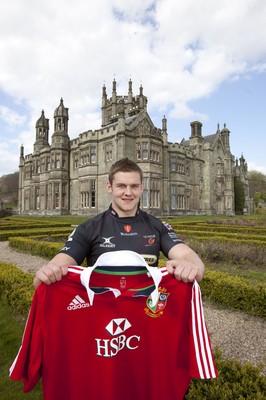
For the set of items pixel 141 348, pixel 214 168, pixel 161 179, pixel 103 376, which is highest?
pixel 214 168

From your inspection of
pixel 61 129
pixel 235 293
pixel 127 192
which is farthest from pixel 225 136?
pixel 127 192

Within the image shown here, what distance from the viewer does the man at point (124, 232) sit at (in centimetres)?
226

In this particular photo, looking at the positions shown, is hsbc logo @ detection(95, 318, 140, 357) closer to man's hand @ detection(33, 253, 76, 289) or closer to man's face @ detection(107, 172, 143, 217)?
man's hand @ detection(33, 253, 76, 289)

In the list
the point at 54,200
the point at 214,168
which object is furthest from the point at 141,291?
the point at 214,168

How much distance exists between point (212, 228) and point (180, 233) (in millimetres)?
3577

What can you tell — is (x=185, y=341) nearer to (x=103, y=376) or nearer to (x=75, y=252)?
(x=103, y=376)

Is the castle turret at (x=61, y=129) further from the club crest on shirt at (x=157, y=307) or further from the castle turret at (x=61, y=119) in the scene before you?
the club crest on shirt at (x=157, y=307)

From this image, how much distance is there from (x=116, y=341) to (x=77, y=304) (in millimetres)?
390

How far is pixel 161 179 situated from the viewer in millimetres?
32094

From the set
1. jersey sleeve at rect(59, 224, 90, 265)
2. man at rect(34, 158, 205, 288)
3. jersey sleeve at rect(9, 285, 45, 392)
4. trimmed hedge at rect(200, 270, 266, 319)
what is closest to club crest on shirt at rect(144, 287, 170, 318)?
man at rect(34, 158, 205, 288)

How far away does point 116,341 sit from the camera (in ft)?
6.43

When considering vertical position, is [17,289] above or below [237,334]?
above

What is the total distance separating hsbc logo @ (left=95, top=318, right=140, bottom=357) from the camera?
6.41 ft

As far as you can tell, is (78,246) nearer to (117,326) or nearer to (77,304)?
(77,304)
